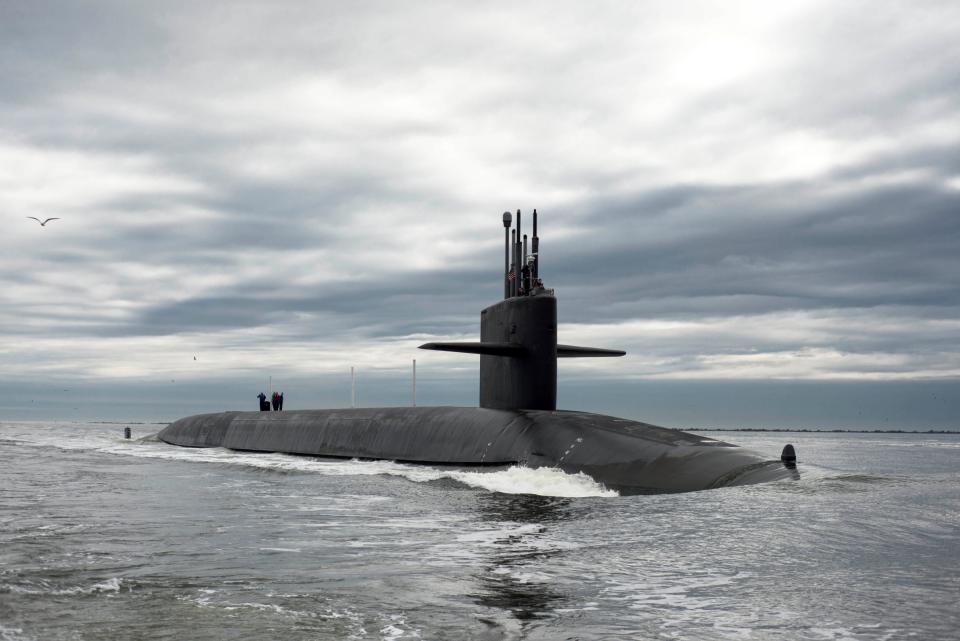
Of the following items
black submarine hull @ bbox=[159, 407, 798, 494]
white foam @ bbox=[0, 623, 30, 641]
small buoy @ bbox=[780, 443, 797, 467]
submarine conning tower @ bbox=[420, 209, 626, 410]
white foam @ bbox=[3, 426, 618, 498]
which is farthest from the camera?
submarine conning tower @ bbox=[420, 209, 626, 410]

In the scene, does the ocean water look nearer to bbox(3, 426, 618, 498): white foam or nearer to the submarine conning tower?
bbox(3, 426, 618, 498): white foam

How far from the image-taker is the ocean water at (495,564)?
504 centimetres

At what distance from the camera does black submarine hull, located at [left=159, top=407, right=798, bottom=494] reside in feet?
40.7

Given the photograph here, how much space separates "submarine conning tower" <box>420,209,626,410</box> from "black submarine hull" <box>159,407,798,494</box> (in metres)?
0.44

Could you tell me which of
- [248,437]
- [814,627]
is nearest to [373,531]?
[814,627]

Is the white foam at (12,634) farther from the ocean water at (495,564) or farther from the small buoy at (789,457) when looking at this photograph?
the small buoy at (789,457)

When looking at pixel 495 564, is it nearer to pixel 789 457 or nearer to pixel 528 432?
pixel 789 457

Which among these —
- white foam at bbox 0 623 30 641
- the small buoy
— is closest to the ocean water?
white foam at bbox 0 623 30 641

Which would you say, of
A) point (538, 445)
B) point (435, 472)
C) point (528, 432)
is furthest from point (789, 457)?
point (435, 472)

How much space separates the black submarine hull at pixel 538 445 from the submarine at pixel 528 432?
0.09ft

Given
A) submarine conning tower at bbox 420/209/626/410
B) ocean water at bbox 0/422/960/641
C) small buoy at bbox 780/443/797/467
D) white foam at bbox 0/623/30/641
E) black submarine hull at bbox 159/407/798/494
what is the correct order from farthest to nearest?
submarine conning tower at bbox 420/209/626/410 → black submarine hull at bbox 159/407/798/494 → small buoy at bbox 780/443/797/467 → ocean water at bbox 0/422/960/641 → white foam at bbox 0/623/30/641

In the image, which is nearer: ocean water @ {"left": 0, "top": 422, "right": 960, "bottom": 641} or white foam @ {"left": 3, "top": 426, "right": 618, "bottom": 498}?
ocean water @ {"left": 0, "top": 422, "right": 960, "bottom": 641}

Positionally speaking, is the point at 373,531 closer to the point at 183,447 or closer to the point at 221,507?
the point at 221,507

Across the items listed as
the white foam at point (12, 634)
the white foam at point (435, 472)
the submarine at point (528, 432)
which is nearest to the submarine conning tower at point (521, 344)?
the submarine at point (528, 432)
